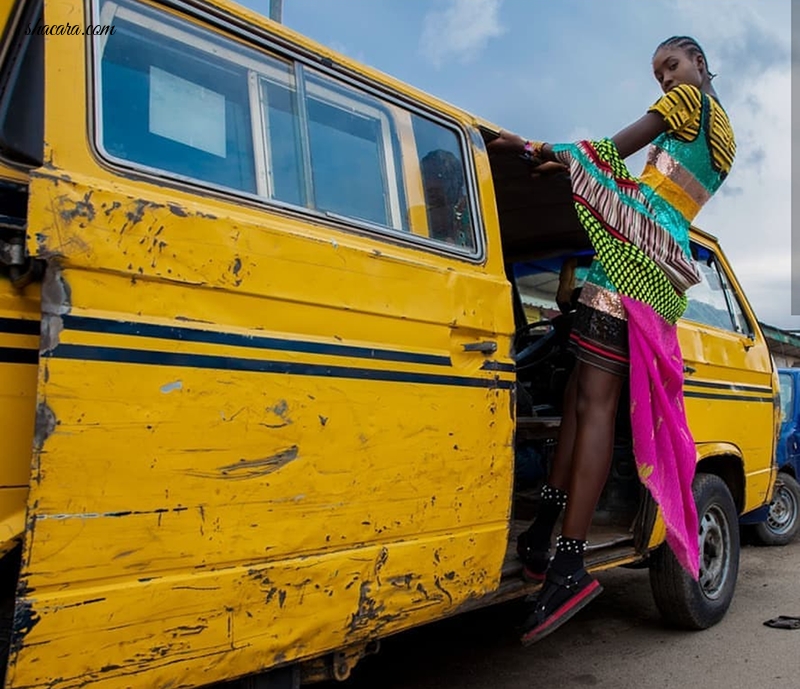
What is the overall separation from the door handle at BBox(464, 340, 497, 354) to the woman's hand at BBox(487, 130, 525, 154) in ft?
3.15

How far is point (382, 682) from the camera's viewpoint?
348 cm

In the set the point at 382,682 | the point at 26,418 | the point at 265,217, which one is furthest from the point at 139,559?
the point at 382,682

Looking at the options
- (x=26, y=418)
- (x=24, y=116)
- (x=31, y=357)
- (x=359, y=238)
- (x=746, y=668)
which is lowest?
(x=746, y=668)

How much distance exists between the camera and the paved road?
3.43 metres

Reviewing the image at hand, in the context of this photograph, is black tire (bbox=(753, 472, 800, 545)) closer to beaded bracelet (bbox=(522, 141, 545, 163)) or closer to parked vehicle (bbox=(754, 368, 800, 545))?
parked vehicle (bbox=(754, 368, 800, 545))

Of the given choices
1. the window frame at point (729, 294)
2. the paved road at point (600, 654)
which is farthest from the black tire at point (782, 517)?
the window frame at point (729, 294)

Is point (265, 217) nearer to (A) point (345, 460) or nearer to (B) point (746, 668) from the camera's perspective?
(A) point (345, 460)

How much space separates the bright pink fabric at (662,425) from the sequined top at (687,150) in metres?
0.51

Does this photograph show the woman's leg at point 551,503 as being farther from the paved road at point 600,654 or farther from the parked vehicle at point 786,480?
the parked vehicle at point 786,480

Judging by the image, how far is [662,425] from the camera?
3092mm

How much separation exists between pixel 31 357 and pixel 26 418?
5.7 inches

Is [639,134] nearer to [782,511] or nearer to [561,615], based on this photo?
[561,615]

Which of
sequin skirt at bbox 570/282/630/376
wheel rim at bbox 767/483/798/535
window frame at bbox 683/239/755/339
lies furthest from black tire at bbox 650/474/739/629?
wheel rim at bbox 767/483/798/535

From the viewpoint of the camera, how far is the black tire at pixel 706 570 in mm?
3932
